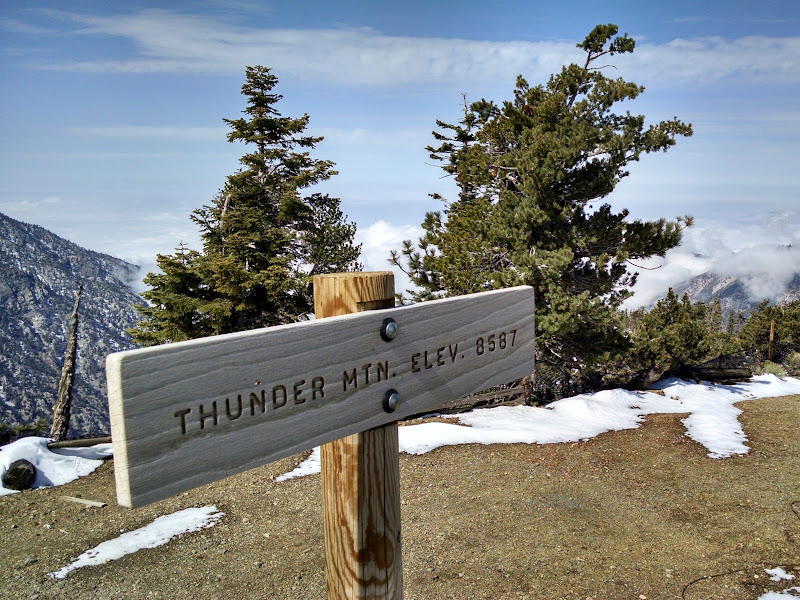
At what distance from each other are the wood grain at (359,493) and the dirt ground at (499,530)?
3.04 m

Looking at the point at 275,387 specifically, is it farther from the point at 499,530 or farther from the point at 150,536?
the point at 150,536

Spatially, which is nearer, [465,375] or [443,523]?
[465,375]

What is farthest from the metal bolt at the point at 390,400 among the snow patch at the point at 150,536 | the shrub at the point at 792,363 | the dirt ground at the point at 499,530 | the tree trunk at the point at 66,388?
the shrub at the point at 792,363

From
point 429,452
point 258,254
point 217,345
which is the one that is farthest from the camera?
point 258,254

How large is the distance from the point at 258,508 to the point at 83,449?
4.14m

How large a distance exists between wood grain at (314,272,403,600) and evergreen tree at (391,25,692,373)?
9.56 meters

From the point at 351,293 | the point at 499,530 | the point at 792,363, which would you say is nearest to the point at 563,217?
the point at 499,530

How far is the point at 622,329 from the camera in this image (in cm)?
1252

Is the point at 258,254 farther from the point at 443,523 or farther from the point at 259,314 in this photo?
the point at 443,523

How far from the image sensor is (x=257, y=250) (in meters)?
19.2

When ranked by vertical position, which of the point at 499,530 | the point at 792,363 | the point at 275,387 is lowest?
the point at 792,363

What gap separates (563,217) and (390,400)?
11.1 meters

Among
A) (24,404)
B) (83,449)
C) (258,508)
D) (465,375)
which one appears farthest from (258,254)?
(24,404)

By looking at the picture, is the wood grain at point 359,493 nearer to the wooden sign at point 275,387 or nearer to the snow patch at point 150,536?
the wooden sign at point 275,387
